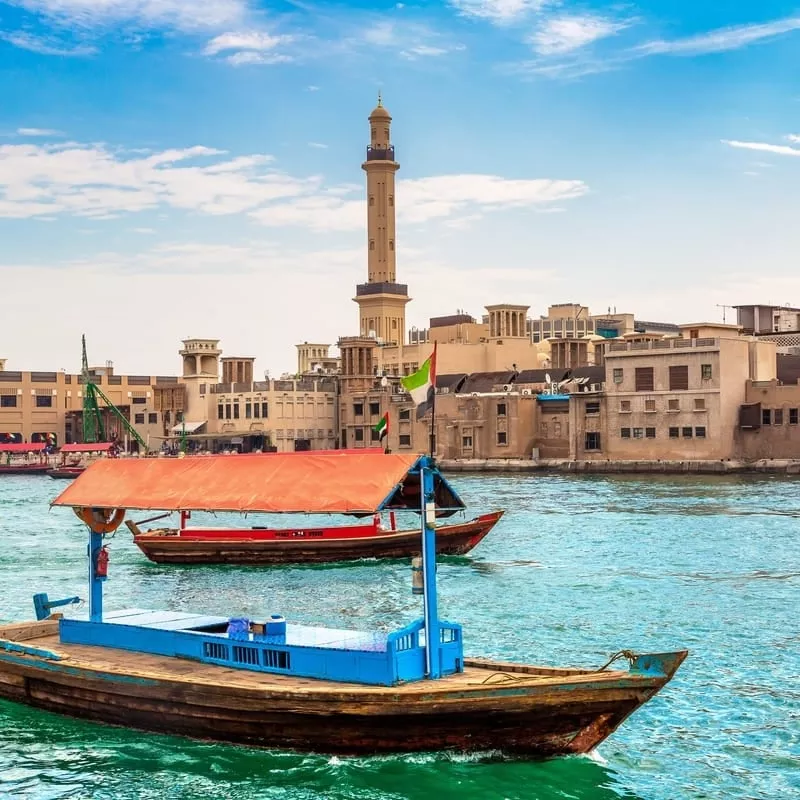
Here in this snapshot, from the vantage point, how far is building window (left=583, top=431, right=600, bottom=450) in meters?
87.4

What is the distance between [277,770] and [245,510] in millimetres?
3525

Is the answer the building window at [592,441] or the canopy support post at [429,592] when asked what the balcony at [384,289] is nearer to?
the building window at [592,441]

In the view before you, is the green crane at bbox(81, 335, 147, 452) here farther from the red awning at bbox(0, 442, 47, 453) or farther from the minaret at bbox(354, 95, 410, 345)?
the minaret at bbox(354, 95, 410, 345)

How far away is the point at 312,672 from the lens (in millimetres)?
16516

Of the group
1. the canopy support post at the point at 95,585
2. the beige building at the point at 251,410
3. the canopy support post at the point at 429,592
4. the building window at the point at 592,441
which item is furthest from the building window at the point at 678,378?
the canopy support post at the point at 429,592

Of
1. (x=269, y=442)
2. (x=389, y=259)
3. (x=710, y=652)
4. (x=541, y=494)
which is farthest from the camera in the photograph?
(x=389, y=259)

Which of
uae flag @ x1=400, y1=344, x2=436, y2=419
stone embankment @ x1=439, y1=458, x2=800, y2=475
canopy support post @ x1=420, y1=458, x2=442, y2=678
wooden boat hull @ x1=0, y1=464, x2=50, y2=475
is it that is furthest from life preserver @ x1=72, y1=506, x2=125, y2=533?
wooden boat hull @ x1=0, y1=464, x2=50, y2=475

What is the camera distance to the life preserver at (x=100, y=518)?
2022 cm

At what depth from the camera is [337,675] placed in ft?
53.4

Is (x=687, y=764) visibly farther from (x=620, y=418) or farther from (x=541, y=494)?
(x=620, y=418)

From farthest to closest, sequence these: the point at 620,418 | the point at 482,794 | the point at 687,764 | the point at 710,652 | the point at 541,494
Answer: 1. the point at 620,418
2. the point at 541,494
3. the point at 710,652
4. the point at 687,764
5. the point at 482,794

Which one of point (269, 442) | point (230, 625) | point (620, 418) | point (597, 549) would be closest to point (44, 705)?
point (230, 625)

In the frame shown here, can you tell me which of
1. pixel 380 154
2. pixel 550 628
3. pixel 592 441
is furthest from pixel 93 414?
pixel 550 628

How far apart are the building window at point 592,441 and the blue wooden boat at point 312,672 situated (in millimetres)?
69608
